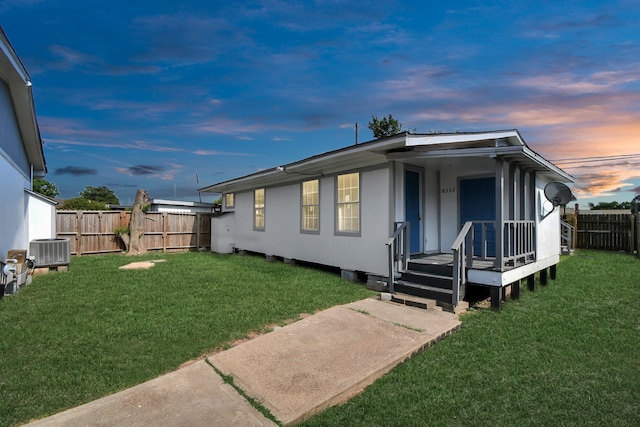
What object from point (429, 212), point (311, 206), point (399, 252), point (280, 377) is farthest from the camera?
point (311, 206)

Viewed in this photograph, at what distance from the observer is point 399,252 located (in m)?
6.26

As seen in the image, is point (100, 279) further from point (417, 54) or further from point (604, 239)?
point (604, 239)

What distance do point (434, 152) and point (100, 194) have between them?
4547 cm

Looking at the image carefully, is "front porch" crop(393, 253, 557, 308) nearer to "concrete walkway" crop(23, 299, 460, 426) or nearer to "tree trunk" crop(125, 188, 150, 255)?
"concrete walkway" crop(23, 299, 460, 426)

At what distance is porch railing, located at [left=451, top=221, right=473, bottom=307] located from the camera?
5.04 metres

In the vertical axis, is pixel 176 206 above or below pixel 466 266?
above

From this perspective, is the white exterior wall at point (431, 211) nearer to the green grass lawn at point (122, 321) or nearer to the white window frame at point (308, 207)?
the green grass lawn at point (122, 321)

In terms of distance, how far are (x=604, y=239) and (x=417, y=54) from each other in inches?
465

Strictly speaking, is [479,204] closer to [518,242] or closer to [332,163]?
[518,242]

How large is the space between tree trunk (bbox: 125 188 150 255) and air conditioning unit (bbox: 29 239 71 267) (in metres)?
4.44

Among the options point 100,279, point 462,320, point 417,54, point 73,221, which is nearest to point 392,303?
point 462,320

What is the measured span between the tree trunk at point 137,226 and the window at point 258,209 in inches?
193

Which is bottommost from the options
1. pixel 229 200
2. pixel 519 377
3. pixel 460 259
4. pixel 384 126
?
pixel 519 377

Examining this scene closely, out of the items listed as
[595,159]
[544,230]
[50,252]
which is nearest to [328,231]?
[544,230]
